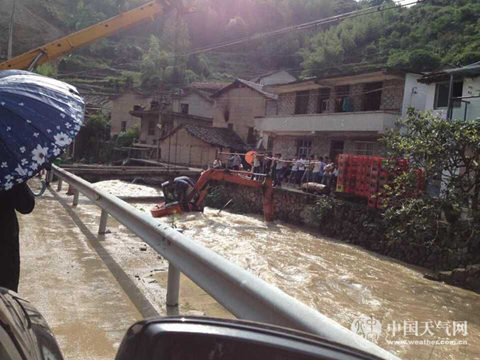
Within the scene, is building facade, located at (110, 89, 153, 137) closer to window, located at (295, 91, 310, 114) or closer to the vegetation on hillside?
window, located at (295, 91, 310, 114)

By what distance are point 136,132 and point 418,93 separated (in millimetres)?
27112

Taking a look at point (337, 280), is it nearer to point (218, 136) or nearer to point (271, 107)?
point (218, 136)

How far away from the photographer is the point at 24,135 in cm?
246

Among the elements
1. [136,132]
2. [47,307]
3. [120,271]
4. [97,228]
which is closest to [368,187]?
[97,228]

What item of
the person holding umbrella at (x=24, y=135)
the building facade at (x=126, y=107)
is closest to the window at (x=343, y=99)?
the person holding umbrella at (x=24, y=135)

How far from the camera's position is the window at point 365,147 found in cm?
2245

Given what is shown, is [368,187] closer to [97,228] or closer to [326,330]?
[97,228]

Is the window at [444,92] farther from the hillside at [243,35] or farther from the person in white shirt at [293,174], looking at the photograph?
the hillside at [243,35]

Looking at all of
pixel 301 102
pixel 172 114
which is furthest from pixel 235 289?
pixel 172 114

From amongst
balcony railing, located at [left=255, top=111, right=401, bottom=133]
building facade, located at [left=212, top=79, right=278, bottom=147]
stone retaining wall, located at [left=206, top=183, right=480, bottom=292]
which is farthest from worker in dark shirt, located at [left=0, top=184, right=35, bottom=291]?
building facade, located at [left=212, top=79, right=278, bottom=147]

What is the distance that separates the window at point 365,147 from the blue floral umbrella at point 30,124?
21.2 meters

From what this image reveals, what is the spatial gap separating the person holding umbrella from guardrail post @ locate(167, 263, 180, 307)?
1051 mm

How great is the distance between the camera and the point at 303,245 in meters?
13.6

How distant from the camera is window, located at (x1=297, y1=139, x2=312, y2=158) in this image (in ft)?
87.7
